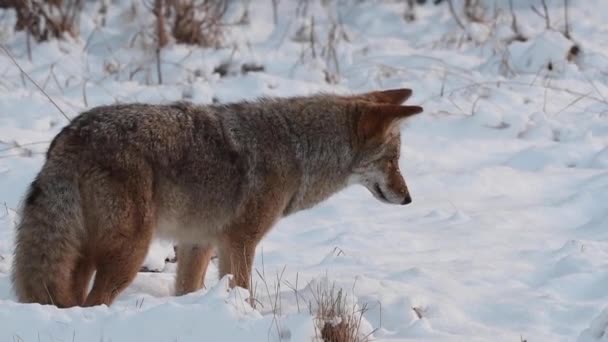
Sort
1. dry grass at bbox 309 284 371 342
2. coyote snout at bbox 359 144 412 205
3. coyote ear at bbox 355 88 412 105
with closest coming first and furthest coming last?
dry grass at bbox 309 284 371 342, coyote snout at bbox 359 144 412 205, coyote ear at bbox 355 88 412 105

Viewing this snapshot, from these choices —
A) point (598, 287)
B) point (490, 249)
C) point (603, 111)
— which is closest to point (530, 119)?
point (603, 111)

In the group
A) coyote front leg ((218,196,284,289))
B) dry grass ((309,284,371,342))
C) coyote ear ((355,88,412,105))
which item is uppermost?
coyote ear ((355,88,412,105))

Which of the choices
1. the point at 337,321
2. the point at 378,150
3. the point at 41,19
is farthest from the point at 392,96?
the point at 41,19

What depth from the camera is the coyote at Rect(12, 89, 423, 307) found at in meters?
5.27

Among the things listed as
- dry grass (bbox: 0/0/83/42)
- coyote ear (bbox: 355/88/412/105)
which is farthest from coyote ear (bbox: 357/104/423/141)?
dry grass (bbox: 0/0/83/42)

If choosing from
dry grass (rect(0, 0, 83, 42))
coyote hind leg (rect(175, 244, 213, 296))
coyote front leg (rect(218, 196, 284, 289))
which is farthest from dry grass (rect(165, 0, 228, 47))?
coyote front leg (rect(218, 196, 284, 289))

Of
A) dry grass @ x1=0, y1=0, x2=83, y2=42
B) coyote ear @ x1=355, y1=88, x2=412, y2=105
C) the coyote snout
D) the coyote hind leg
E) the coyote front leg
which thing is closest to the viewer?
the coyote front leg

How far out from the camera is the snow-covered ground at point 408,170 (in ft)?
17.2

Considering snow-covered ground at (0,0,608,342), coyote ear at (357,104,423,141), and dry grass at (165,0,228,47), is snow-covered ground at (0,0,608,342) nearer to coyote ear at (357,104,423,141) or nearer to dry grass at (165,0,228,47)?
dry grass at (165,0,228,47)

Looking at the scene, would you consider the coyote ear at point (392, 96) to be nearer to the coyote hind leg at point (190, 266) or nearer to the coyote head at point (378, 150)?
the coyote head at point (378, 150)

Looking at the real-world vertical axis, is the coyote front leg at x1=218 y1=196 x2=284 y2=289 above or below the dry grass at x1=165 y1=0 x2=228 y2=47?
Answer: above

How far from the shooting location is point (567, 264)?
6.33 metres

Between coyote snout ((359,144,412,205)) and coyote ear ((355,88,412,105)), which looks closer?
coyote snout ((359,144,412,205))

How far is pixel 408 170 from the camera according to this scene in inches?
351
